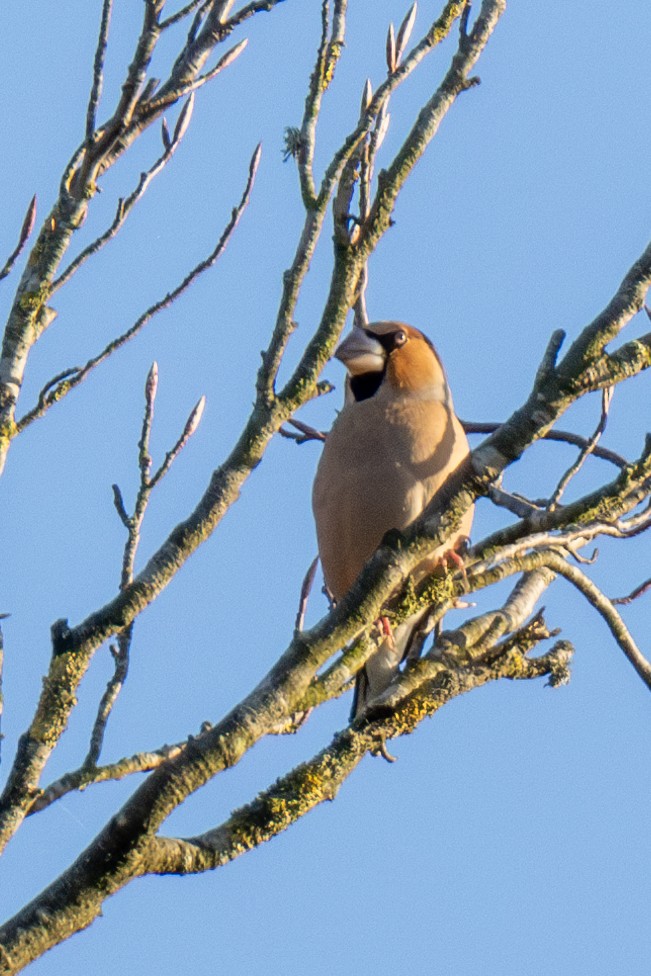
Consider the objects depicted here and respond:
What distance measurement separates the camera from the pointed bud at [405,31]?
3564 millimetres

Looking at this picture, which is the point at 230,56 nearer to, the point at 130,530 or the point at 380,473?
the point at 130,530

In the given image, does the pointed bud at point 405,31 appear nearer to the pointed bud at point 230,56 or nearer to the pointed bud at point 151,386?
the pointed bud at point 230,56

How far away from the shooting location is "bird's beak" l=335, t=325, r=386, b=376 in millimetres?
5781

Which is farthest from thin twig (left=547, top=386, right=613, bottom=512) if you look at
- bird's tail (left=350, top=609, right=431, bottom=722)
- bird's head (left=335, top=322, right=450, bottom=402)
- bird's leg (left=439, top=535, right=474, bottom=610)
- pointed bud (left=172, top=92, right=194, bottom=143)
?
bird's head (left=335, top=322, right=450, bottom=402)

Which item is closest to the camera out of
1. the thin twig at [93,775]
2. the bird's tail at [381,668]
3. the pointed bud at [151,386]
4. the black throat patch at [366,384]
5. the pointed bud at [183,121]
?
the thin twig at [93,775]

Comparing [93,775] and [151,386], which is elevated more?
[151,386]

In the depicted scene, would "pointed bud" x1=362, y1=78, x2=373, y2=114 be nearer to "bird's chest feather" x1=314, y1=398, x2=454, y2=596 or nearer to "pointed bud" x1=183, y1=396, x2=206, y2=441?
"pointed bud" x1=183, y1=396, x2=206, y2=441

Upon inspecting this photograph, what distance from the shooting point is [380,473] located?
5.21 m

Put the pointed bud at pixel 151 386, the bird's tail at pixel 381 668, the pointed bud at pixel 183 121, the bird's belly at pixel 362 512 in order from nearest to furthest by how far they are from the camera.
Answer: the pointed bud at pixel 151 386 < the pointed bud at pixel 183 121 < the bird's belly at pixel 362 512 < the bird's tail at pixel 381 668

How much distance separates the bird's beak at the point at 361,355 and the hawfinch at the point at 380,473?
3 centimetres

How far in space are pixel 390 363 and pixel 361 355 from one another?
5.1 inches

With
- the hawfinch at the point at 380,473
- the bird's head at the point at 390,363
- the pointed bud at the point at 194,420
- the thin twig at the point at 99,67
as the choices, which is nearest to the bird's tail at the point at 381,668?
the hawfinch at the point at 380,473

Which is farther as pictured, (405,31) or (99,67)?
(405,31)

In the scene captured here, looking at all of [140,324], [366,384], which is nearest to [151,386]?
[140,324]
